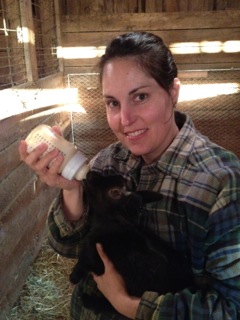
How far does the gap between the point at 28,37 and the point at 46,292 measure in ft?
6.58

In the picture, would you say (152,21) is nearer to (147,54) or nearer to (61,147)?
(147,54)

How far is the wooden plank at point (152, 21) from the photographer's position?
14.2 ft

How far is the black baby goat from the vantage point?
1.34 metres

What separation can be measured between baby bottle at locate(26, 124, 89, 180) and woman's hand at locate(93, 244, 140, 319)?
0.38 m

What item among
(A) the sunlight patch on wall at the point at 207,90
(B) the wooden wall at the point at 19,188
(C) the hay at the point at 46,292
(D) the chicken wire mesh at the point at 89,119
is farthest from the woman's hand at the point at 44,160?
(A) the sunlight patch on wall at the point at 207,90

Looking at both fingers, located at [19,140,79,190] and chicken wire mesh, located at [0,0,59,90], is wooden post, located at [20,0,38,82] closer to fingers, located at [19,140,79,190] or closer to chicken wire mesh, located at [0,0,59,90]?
chicken wire mesh, located at [0,0,59,90]

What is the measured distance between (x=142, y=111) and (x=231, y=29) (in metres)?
3.54

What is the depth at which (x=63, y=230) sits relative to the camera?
5.03ft

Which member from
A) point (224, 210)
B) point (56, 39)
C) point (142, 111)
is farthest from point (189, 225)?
point (56, 39)

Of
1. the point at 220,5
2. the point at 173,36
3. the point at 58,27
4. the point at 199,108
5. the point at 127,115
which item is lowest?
the point at 199,108

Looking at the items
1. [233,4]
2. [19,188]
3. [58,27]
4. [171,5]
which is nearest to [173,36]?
[171,5]

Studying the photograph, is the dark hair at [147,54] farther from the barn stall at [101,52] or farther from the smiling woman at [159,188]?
the barn stall at [101,52]

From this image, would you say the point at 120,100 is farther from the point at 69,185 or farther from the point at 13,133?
the point at 13,133

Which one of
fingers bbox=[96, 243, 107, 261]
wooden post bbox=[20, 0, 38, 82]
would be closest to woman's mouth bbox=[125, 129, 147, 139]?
fingers bbox=[96, 243, 107, 261]
